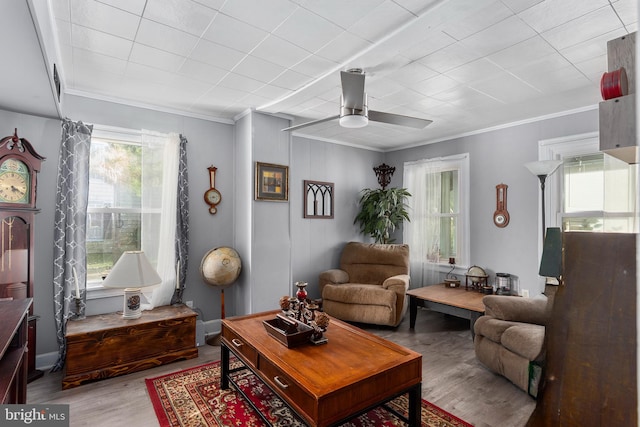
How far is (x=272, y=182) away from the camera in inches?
147

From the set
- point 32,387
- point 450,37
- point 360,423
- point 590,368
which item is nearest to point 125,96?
point 32,387

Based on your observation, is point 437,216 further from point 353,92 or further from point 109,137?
point 109,137

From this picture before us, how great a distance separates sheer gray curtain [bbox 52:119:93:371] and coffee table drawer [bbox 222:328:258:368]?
5.21ft

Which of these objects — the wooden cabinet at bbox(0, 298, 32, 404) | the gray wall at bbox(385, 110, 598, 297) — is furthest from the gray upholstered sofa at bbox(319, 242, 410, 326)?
the wooden cabinet at bbox(0, 298, 32, 404)

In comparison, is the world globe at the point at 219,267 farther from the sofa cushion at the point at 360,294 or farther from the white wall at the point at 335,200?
the sofa cushion at the point at 360,294

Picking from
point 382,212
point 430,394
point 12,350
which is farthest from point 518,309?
point 12,350

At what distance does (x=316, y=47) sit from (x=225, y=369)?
2.45 meters

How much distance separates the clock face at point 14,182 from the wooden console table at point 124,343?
1.12 m

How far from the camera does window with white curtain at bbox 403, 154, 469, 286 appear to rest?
4.45 meters

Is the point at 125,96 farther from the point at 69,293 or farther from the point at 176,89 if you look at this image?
the point at 69,293

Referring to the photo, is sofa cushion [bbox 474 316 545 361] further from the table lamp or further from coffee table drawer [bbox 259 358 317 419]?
the table lamp

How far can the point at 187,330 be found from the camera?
3109 millimetres

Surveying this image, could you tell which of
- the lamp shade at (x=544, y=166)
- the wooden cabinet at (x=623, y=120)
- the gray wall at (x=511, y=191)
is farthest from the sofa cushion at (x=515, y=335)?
the wooden cabinet at (x=623, y=120)

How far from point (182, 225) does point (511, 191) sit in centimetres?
382
